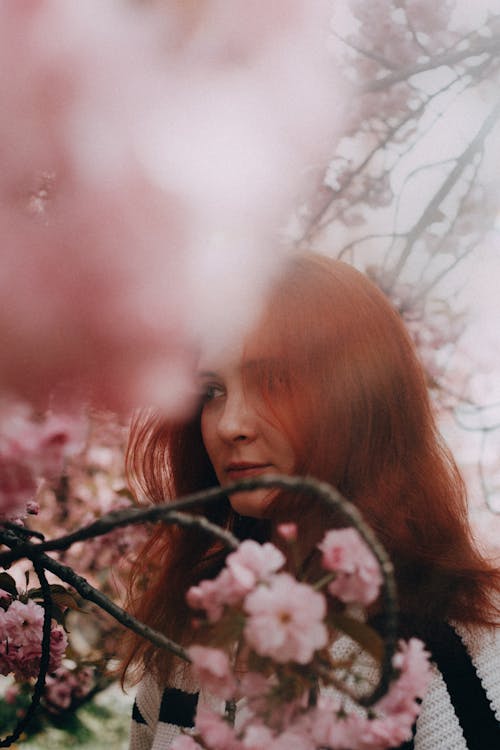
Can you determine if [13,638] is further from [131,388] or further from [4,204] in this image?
[4,204]

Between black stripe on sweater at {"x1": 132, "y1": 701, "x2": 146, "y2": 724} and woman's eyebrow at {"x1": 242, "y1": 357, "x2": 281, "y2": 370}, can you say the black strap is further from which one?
black stripe on sweater at {"x1": 132, "y1": 701, "x2": 146, "y2": 724}

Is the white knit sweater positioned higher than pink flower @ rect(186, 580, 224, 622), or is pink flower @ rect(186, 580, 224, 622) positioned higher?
pink flower @ rect(186, 580, 224, 622)

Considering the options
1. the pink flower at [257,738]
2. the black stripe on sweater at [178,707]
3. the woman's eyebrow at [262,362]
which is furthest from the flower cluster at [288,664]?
the black stripe on sweater at [178,707]

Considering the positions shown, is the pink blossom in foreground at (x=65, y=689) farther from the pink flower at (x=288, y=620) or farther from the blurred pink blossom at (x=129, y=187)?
the pink flower at (x=288, y=620)

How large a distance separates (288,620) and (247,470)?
60cm

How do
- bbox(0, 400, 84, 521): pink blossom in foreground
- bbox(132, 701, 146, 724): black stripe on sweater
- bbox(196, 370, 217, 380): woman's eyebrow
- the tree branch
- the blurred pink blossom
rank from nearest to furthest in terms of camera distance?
bbox(0, 400, 84, 521): pink blossom in foreground
the blurred pink blossom
bbox(196, 370, 217, 380): woman's eyebrow
bbox(132, 701, 146, 724): black stripe on sweater
the tree branch

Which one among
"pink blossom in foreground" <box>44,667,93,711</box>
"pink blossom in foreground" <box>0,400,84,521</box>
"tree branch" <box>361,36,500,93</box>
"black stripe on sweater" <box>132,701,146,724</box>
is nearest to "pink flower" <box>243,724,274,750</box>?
"pink blossom in foreground" <box>0,400,84,521</box>

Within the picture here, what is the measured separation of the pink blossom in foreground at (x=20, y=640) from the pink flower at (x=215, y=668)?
0.62 meters

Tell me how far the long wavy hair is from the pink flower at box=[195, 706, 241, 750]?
0.50m

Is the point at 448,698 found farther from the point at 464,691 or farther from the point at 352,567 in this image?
the point at 352,567

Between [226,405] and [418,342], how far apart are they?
66.5 inches

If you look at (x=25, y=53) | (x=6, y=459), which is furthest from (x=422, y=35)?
(x=6, y=459)

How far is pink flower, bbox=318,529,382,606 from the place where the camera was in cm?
45

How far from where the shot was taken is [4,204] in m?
0.70
